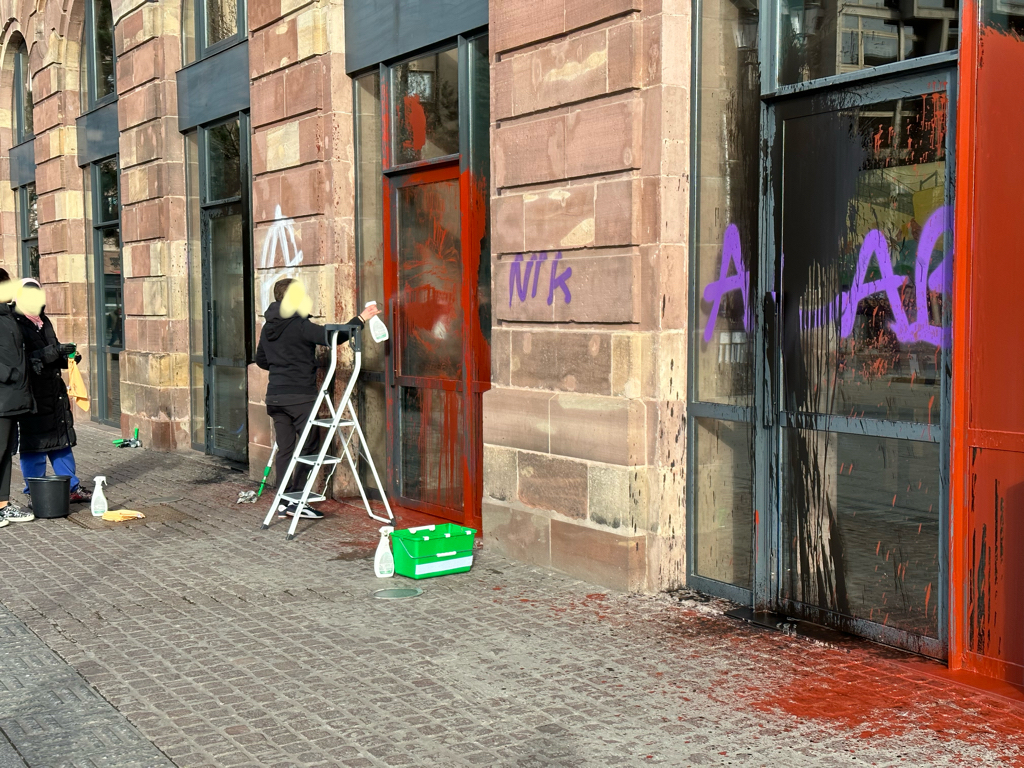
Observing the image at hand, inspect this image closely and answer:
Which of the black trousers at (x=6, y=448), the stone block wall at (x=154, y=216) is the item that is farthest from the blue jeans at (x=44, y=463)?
the stone block wall at (x=154, y=216)

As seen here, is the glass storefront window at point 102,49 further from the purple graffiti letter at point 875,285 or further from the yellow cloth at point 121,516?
the purple graffiti letter at point 875,285

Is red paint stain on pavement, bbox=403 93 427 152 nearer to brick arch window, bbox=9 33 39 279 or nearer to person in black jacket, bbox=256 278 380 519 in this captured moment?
person in black jacket, bbox=256 278 380 519

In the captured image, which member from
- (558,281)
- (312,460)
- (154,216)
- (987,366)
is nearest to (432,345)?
(312,460)

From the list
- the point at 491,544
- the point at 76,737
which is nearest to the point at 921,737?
the point at 76,737

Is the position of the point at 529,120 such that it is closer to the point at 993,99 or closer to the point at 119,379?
the point at 993,99

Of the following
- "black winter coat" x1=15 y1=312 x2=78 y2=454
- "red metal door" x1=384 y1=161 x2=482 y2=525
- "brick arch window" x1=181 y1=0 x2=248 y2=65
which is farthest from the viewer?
"brick arch window" x1=181 y1=0 x2=248 y2=65

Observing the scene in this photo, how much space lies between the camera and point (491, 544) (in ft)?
25.7

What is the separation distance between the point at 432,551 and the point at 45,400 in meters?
4.45

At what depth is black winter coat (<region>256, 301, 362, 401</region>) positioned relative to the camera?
917 cm

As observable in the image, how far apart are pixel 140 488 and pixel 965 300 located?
27.2ft

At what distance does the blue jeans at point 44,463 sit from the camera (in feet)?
32.5

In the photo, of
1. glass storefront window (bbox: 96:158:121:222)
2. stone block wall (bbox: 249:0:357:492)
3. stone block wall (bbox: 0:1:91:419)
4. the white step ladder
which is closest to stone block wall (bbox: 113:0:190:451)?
glass storefront window (bbox: 96:158:121:222)

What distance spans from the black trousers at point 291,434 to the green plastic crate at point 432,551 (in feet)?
7.18

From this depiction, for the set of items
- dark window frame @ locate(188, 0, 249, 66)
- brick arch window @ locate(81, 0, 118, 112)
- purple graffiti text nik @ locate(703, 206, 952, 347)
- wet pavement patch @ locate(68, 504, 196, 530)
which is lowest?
wet pavement patch @ locate(68, 504, 196, 530)
